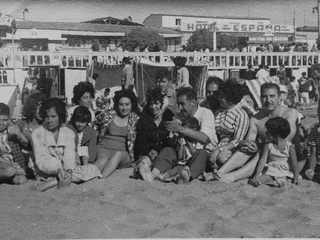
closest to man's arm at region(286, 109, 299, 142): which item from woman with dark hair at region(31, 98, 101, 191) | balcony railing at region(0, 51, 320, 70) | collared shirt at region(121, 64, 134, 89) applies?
woman with dark hair at region(31, 98, 101, 191)

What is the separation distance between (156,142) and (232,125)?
57 cm

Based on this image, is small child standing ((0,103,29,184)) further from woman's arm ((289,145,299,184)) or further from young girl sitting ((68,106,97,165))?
woman's arm ((289,145,299,184))

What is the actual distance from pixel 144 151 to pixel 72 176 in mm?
581

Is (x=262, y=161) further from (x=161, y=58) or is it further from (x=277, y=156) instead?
(x=161, y=58)

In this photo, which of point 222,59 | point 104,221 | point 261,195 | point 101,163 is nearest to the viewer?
point 104,221

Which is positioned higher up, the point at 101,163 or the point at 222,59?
the point at 222,59

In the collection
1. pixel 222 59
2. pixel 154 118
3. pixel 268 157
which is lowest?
pixel 268 157

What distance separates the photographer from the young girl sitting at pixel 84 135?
131 inches

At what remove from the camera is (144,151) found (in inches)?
133

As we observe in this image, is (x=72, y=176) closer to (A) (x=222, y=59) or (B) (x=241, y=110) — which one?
(B) (x=241, y=110)

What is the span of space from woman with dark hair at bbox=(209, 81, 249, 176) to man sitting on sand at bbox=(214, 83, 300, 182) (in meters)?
0.07

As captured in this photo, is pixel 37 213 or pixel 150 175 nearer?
pixel 37 213

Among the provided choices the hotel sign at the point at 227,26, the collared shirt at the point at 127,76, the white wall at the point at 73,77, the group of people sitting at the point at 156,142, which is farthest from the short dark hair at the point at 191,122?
the white wall at the point at 73,77

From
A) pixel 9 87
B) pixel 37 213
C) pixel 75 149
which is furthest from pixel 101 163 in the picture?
pixel 9 87
